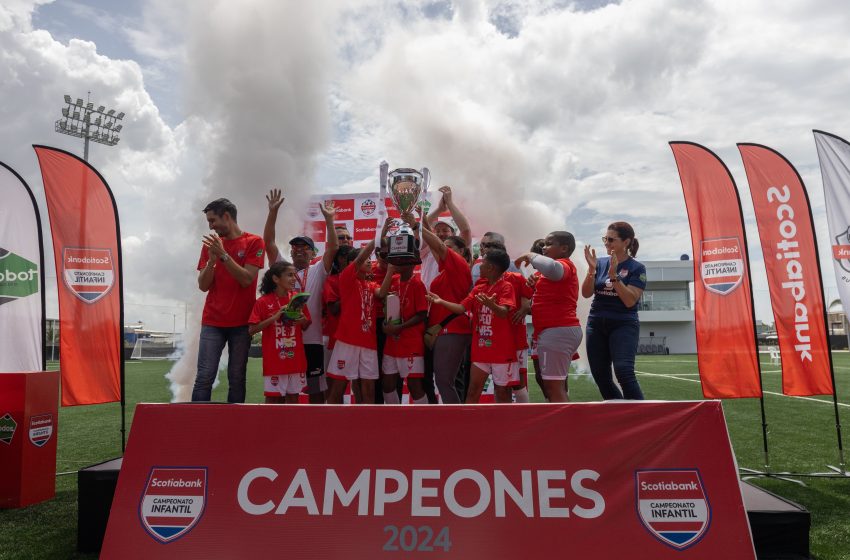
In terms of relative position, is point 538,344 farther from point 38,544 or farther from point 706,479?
point 38,544

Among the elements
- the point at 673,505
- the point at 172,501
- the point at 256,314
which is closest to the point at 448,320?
the point at 256,314

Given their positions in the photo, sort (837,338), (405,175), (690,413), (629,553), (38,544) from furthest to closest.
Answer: (837,338) → (405,175) → (38,544) → (690,413) → (629,553)

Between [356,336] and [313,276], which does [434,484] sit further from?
[313,276]

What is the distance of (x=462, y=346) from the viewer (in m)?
4.75

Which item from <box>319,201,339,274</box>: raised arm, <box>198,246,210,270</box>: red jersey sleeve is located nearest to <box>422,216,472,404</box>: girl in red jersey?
<box>319,201,339,274</box>: raised arm

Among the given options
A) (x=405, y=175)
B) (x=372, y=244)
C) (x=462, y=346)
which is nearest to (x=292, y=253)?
(x=372, y=244)

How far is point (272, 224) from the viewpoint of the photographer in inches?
196

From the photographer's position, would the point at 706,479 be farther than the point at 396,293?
No

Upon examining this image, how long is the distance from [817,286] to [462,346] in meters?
3.42

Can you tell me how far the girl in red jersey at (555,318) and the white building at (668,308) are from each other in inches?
2034

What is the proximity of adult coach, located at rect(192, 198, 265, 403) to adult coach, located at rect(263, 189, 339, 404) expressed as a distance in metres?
0.35

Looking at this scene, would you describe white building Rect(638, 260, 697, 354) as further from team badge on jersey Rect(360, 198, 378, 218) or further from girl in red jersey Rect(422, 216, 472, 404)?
girl in red jersey Rect(422, 216, 472, 404)

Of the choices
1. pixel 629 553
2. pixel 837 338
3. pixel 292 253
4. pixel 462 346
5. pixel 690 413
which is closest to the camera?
pixel 629 553

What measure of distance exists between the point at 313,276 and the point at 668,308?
55.4 meters
